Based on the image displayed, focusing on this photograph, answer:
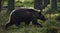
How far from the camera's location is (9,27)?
35.8ft

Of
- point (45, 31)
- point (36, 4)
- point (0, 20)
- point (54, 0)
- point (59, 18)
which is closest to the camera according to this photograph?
point (45, 31)

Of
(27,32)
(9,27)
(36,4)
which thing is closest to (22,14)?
(9,27)

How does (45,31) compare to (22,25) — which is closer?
(45,31)

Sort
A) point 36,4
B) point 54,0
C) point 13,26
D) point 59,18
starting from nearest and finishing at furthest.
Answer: point 13,26 < point 59,18 < point 36,4 < point 54,0

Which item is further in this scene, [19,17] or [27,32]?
[19,17]

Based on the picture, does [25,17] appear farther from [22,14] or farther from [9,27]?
[9,27]

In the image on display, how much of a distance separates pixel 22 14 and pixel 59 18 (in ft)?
10.7

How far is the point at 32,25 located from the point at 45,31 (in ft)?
5.52

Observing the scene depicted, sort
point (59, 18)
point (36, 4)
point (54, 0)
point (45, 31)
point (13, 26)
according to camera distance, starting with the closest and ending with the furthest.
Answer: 1. point (45, 31)
2. point (13, 26)
3. point (59, 18)
4. point (36, 4)
5. point (54, 0)

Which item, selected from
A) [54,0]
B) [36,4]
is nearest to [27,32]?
[36,4]

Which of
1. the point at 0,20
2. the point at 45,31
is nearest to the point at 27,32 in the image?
the point at 45,31

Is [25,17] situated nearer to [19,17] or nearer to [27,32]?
[19,17]

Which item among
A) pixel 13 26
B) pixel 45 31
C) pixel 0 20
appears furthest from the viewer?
pixel 0 20

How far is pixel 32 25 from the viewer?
11.1 meters
